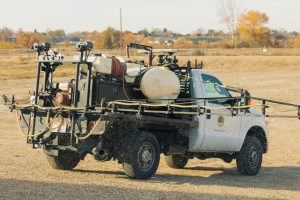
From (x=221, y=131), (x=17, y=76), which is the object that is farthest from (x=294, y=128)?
(x=17, y=76)

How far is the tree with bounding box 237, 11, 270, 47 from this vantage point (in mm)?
122775

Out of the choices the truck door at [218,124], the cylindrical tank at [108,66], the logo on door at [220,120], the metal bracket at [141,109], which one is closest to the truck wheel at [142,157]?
the metal bracket at [141,109]

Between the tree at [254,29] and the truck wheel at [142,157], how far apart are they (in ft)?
351

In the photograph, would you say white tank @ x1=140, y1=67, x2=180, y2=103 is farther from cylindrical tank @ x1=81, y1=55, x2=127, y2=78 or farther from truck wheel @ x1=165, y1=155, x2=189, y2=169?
truck wheel @ x1=165, y1=155, x2=189, y2=169

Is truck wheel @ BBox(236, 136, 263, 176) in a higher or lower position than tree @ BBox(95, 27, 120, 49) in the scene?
lower

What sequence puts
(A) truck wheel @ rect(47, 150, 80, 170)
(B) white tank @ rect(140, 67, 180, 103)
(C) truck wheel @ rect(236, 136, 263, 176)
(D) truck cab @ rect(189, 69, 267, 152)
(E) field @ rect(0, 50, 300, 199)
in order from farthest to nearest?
1. (C) truck wheel @ rect(236, 136, 263, 176)
2. (D) truck cab @ rect(189, 69, 267, 152)
3. (A) truck wheel @ rect(47, 150, 80, 170)
4. (B) white tank @ rect(140, 67, 180, 103)
5. (E) field @ rect(0, 50, 300, 199)

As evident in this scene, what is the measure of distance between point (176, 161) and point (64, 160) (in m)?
2.95

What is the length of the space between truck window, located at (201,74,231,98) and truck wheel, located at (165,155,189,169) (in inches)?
74.6

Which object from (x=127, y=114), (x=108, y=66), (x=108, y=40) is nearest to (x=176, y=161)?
(x=127, y=114)

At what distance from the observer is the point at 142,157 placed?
13.1m

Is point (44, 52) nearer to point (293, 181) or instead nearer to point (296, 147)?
point (293, 181)

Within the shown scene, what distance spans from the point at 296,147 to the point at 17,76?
1156 inches

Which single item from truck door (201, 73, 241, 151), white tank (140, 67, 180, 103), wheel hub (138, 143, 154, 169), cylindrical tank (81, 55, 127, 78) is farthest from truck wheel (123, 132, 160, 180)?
truck door (201, 73, 241, 151)

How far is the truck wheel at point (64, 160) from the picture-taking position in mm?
14039
